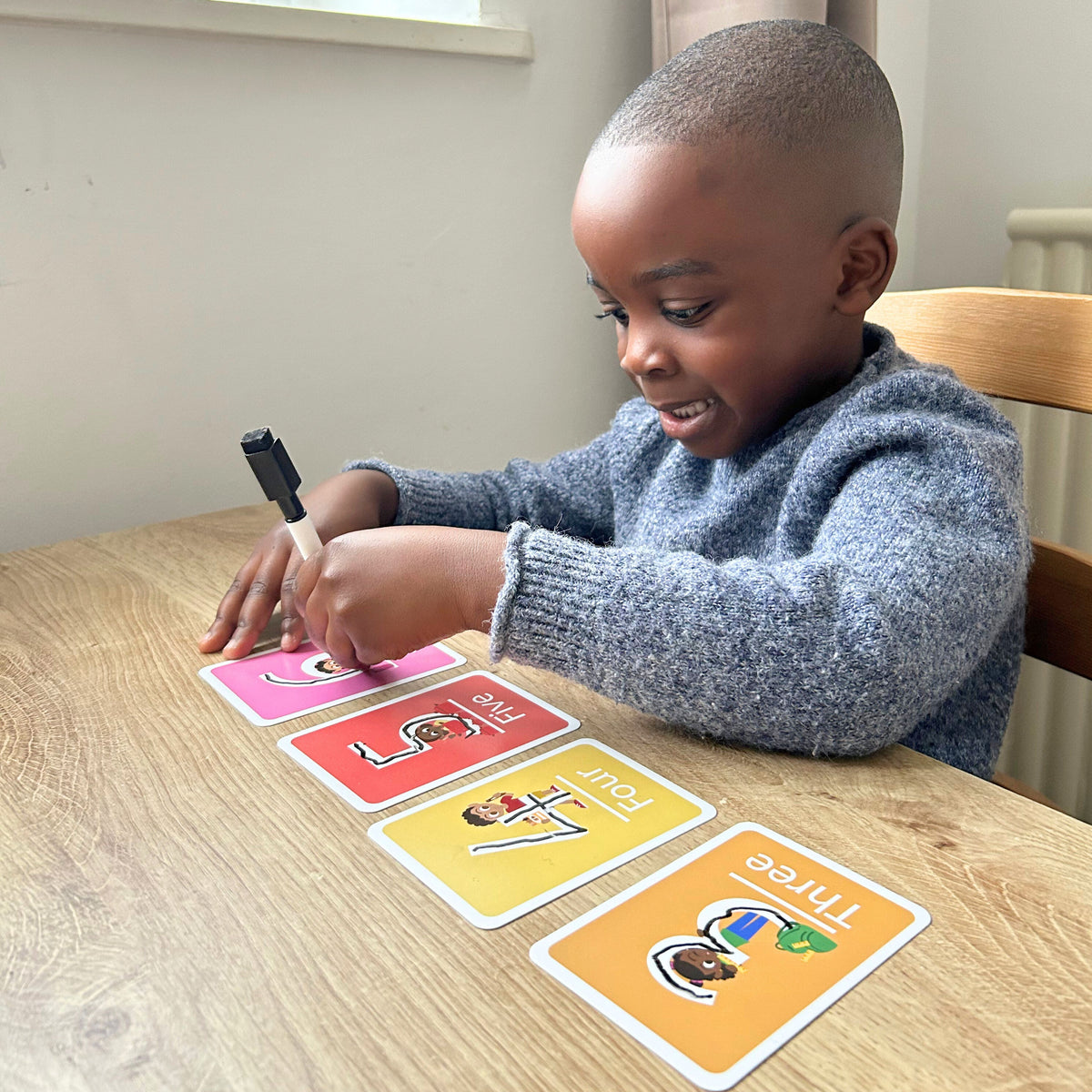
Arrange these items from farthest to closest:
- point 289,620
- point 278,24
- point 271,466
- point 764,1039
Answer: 1. point 278,24
2. point 289,620
3. point 271,466
4. point 764,1039

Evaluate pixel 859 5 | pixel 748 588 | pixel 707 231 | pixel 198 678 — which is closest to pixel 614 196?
pixel 707 231

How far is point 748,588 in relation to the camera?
1.73ft

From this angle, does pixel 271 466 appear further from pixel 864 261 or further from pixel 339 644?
pixel 864 261

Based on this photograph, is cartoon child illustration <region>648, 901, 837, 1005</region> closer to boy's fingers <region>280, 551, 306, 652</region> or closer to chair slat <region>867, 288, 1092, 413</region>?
boy's fingers <region>280, 551, 306, 652</region>

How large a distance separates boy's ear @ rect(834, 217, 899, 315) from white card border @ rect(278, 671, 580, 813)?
→ 33 centimetres

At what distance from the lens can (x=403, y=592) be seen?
0.60m

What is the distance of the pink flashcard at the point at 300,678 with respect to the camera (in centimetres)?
Result: 60

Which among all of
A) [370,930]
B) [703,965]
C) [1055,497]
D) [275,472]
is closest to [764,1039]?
[703,965]

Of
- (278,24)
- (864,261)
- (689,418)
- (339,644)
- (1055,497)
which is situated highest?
(278,24)

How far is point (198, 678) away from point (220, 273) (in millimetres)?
561

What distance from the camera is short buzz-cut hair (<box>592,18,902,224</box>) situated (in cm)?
63

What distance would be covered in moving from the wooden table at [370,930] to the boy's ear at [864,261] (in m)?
0.31

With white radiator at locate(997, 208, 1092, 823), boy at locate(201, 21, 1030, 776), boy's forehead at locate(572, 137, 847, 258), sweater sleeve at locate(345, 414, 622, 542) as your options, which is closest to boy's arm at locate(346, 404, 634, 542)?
sweater sleeve at locate(345, 414, 622, 542)

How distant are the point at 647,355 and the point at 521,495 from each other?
0.96ft
